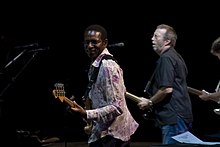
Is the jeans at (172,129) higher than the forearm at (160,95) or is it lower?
lower

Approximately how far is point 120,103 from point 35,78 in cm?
401

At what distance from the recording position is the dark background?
583cm

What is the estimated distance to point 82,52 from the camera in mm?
6238

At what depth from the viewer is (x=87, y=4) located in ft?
20.3

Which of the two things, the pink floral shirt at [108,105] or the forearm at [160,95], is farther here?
the forearm at [160,95]

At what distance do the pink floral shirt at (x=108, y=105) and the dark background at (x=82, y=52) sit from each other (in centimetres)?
353

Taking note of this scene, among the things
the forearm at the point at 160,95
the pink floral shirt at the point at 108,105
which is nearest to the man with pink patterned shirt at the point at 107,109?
the pink floral shirt at the point at 108,105

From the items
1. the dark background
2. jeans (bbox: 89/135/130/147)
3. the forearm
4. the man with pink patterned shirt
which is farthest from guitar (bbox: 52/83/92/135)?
the dark background

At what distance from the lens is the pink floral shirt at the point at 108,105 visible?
2.27 metres

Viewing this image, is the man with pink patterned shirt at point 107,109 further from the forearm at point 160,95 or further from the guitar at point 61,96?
the forearm at point 160,95

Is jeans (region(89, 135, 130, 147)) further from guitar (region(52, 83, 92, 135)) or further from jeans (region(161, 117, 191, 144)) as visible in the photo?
jeans (region(161, 117, 191, 144))

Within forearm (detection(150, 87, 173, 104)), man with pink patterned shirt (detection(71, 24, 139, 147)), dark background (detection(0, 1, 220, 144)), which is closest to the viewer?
man with pink patterned shirt (detection(71, 24, 139, 147))

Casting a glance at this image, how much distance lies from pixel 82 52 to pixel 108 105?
400cm

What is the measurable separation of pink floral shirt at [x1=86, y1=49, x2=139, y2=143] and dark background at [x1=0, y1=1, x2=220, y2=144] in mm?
3533
